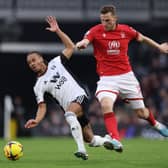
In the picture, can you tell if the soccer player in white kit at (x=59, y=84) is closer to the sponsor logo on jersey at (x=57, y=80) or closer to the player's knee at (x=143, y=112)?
the sponsor logo on jersey at (x=57, y=80)

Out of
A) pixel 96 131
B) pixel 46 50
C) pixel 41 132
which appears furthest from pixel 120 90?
pixel 46 50

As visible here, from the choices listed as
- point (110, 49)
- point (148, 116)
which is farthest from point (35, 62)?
point (148, 116)

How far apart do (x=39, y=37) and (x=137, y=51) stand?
3408 millimetres

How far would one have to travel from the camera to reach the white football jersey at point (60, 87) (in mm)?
12352

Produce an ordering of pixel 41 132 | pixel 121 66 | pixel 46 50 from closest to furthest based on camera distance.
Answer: pixel 121 66, pixel 41 132, pixel 46 50

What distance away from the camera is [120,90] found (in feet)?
42.2

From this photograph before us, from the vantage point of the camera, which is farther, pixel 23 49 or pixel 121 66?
pixel 23 49

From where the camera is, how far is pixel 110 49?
12.7 m

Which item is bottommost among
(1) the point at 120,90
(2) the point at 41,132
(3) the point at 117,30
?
(2) the point at 41,132

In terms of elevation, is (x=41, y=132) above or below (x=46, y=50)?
below

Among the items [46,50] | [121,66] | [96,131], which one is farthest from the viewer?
[46,50]

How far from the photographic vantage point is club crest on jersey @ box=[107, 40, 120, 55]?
1270 centimetres

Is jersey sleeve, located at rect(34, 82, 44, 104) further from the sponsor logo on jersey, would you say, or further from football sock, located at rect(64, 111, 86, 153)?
football sock, located at rect(64, 111, 86, 153)

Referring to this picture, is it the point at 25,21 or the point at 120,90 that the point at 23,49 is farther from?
the point at 120,90
